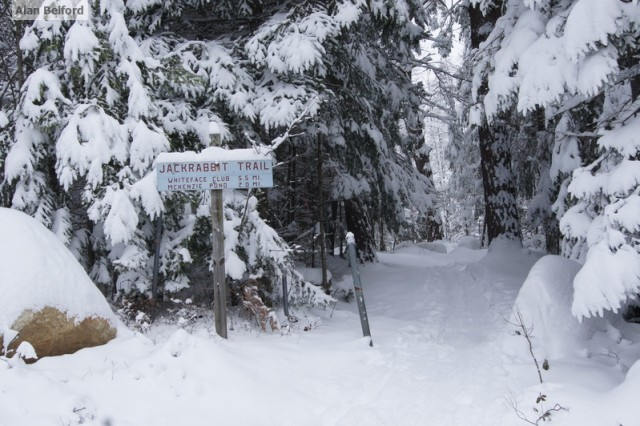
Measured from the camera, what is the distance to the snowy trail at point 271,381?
423 centimetres

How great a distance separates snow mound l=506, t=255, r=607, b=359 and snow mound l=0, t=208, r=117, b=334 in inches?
193

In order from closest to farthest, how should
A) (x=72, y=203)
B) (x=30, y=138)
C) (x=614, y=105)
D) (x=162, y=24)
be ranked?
(x=614, y=105)
(x=30, y=138)
(x=72, y=203)
(x=162, y=24)

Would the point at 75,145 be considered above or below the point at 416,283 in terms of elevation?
above

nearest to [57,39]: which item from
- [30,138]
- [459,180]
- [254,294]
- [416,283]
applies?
[30,138]

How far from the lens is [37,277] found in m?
5.05

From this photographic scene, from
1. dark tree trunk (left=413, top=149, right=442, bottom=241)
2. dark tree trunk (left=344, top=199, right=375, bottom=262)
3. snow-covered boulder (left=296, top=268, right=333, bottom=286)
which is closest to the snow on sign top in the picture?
snow-covered boulder (left=296, top=268, right=333, bottom=286)

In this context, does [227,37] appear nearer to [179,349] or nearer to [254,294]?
[254,294]

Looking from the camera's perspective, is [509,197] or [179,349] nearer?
[179,349]

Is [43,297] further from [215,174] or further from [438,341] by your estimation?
[438,341]

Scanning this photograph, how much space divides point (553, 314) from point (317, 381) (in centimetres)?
307

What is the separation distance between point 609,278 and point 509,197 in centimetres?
800

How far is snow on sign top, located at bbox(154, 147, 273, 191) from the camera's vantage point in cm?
604

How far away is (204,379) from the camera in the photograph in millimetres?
4859

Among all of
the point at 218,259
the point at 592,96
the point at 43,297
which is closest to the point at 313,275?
the point at 218,259
